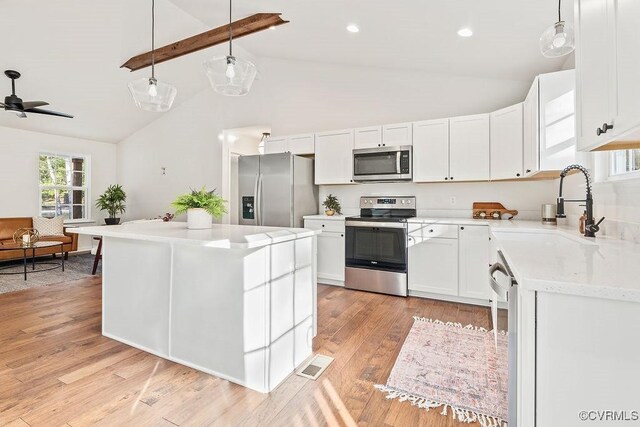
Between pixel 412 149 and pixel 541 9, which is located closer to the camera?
pixel 541 9

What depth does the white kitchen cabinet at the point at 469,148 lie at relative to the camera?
352 centimetres

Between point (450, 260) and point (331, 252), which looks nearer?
point (450, 260)

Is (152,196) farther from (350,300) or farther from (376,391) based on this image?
(376,391)

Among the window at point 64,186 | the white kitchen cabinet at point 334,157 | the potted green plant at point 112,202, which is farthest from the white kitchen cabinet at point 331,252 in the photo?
the window at point 64,186

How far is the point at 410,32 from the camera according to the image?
10.3 ft

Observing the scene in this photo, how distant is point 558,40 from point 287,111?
12.7 ft

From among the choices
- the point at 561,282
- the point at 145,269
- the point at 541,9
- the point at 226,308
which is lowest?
the point at 226,308

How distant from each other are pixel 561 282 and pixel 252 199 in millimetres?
A: 4194

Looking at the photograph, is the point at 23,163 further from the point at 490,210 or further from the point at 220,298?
the point at 490,210

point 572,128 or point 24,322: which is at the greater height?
point 572,128

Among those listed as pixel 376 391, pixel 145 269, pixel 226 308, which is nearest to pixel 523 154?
pixel 376 391

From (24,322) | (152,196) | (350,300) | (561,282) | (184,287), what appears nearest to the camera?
(561,282)

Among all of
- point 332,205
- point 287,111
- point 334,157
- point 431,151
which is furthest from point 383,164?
point 287,111

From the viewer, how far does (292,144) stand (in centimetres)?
473
